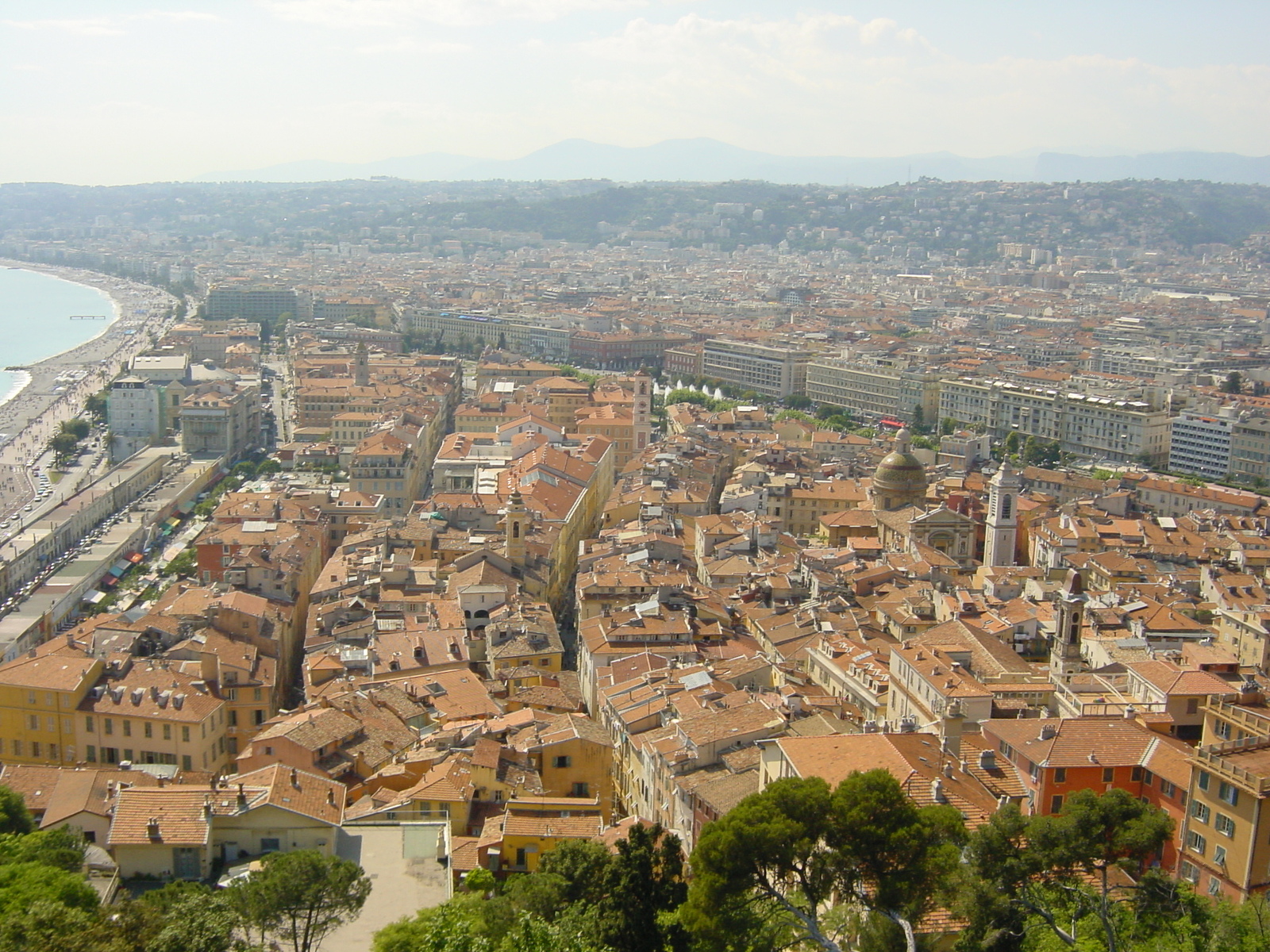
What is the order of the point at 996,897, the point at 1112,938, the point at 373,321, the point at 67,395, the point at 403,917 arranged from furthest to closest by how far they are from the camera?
the point at 373,321 < the point at 67,395 < the point at 403,917 < the point at 996,897 < the point at 1112,938

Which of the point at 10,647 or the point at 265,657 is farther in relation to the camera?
the point at 10,647

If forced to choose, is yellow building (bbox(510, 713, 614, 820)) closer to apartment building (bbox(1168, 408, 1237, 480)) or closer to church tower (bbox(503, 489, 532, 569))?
church tower (bbox(503, 489, 532, 569))

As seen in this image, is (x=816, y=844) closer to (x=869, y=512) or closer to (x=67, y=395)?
(x=869, y=512)

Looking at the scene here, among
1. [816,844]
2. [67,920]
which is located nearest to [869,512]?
[816,844]

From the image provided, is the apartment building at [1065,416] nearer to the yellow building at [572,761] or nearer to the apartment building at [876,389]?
the apartment building at [876,389]

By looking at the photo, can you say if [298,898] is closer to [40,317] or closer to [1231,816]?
[1231,816]

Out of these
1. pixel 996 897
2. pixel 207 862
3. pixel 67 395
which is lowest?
pixel 67 395

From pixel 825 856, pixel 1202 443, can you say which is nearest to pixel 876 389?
pixel 1202 443
